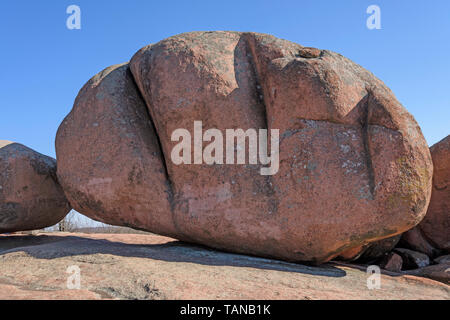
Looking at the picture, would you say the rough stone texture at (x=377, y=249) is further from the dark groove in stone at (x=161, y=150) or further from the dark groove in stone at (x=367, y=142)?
the dark groove in stone at (x=161, y=150)

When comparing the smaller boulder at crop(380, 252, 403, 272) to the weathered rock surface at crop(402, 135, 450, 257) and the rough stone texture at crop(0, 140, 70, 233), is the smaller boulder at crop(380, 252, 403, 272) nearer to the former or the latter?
the weathered rock surface at crop(402, 135, 450, 257)

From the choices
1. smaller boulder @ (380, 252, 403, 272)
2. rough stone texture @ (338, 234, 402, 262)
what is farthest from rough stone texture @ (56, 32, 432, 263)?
smaller boulder @ (380, 252, 403, 272)

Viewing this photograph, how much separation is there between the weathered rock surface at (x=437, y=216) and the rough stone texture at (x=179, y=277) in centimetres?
233

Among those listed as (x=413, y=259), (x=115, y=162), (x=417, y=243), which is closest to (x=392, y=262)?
(x=413, y=259)

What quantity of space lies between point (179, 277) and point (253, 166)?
1.70 m

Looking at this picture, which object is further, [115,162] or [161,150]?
[161,150]

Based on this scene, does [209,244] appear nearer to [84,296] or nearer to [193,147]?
[193,147]

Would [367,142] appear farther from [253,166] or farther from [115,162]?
[115,162]

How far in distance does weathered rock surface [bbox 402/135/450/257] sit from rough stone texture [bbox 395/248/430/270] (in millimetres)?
387

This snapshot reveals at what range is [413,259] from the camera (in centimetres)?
574

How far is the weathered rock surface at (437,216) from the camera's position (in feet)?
19.5

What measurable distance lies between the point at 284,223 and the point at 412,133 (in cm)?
181

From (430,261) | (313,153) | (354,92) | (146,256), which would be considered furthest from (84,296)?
(430,261)

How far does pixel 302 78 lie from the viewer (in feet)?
13.9
